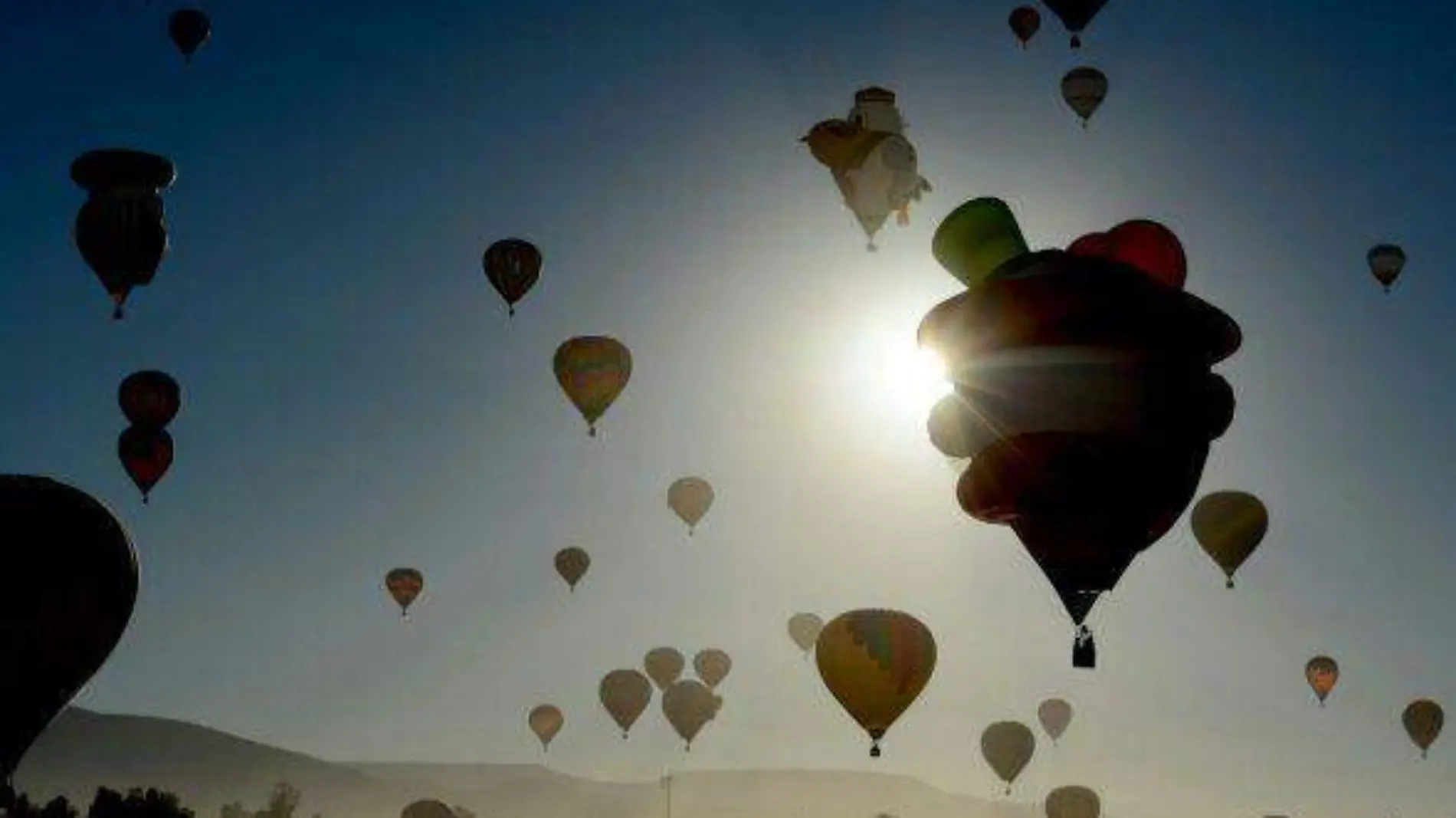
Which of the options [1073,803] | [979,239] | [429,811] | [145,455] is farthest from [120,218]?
[1073,803]

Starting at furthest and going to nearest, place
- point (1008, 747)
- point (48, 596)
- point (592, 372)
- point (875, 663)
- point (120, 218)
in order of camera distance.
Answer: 1. point (1008, 747)
2. point (592, 372)
3. point (120, 218)
4. point (875, 663)
5. point (48, 596)

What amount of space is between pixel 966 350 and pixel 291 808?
142 meters

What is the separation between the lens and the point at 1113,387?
18281 mm

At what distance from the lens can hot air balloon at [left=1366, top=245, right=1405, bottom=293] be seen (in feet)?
156

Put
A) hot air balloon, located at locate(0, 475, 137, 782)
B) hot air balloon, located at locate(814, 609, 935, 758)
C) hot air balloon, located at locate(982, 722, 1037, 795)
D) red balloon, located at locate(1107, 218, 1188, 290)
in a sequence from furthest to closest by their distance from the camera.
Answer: hot air balloon, located at locate(982, 722, 1037, 795) → hot air balloon, located at locate(814, 609, 935, 758) → hot air balloon, located at locate(0, 475, 137, 782) → red balloon, located at locate(1107, 218, 1188, 290)

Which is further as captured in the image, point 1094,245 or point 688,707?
point 688,707

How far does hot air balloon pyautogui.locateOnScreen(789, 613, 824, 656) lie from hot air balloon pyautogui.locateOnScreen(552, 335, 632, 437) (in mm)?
21293

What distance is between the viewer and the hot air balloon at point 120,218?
118 ft

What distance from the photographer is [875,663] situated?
31.5 metres

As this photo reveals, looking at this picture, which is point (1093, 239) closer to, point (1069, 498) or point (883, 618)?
point (1069, 498)

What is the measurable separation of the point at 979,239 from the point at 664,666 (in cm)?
4149

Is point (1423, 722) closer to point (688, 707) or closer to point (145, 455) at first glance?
point (688, 707)

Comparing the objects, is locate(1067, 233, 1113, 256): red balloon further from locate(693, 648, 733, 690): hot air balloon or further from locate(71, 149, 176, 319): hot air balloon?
locate(693, 648, 733, 690): hot air balloon

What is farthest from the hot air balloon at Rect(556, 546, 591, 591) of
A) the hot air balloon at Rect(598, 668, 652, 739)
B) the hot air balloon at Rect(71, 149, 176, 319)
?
the hot air balloon at Rect(71, 149, 176, 319)
